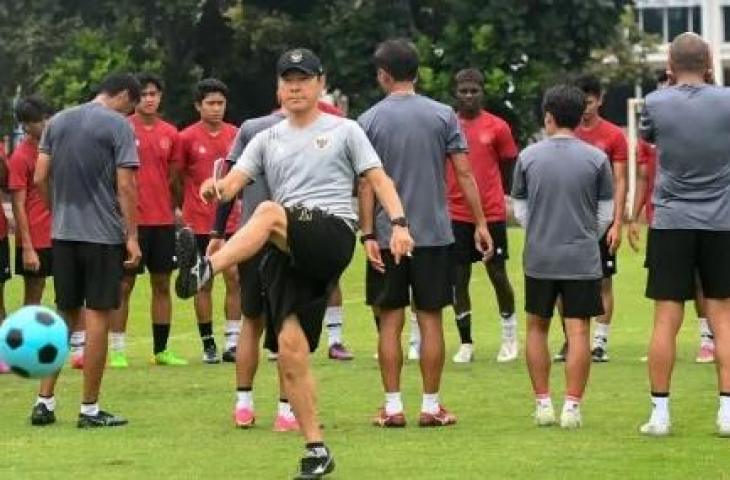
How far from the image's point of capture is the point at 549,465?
9.73m

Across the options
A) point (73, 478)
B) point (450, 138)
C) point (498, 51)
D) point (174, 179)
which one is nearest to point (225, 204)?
point (450, 138)

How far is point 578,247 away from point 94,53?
33.5 metres

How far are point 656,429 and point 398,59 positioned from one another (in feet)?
9.01

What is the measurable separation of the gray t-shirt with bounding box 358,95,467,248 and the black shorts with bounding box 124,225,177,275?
4480 mm

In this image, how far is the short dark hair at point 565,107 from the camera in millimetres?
11305

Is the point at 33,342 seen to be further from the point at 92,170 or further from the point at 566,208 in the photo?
the point at 566,208

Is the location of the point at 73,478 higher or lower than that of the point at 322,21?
lower

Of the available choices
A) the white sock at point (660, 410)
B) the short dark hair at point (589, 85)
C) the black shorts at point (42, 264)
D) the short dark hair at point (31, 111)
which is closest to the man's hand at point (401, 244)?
the white sock at point (660, 410)

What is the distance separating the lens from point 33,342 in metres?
9.26

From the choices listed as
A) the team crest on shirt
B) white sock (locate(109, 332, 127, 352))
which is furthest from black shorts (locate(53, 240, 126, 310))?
white sock (locate(109, 332, 127, 352))

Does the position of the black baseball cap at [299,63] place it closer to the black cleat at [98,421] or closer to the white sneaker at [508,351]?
the black cleat at [98,421]

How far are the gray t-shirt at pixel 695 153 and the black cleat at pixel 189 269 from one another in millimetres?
3030

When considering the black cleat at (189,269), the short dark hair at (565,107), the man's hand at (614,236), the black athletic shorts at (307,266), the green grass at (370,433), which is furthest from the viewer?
the man's hand at (614,236)

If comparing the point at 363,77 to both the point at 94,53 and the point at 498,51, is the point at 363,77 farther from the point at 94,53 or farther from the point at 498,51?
the point at 94,53
